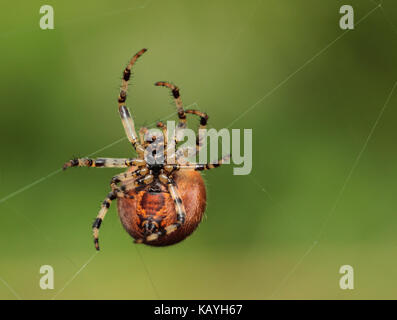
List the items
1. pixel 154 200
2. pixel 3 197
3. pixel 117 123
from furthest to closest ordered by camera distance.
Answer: pixel 117 123 → pixel 3 197 → pixel 154 200

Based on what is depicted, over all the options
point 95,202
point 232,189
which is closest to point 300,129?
point 232,189

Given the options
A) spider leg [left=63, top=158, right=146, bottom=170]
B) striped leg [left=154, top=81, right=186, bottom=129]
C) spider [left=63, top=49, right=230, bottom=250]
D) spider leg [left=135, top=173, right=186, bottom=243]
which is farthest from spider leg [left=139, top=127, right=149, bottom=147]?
spider leg [left=135, top=173, right=186, bottom=243]

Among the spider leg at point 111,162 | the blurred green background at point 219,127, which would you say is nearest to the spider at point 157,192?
the spider leg at point 111,162

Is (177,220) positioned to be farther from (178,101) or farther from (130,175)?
(178,101)

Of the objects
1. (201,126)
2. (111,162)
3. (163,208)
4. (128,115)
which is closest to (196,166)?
(201,126)

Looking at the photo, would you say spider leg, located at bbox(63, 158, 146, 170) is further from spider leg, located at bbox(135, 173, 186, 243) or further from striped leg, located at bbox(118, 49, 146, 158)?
spider leg, located at bbox(135, 173, 186, 243)

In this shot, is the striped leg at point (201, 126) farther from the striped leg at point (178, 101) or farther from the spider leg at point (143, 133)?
the spider leg at point (143, 133)

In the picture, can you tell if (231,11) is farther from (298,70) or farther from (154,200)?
(154,200)
